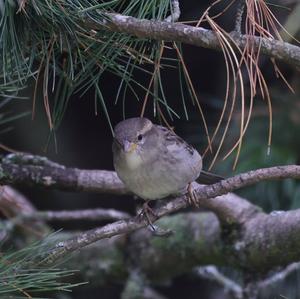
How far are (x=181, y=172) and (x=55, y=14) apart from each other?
917 mm

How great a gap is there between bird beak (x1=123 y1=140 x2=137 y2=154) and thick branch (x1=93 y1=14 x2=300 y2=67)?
79 cm

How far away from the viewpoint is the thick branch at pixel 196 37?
1844 mm

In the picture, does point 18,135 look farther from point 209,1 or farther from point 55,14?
point 55,14

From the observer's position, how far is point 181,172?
270 cm

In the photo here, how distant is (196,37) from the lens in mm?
1858

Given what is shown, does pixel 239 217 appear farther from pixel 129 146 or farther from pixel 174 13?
pixel 174 13

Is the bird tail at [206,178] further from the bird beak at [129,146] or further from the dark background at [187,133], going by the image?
the dark background at [187,133]

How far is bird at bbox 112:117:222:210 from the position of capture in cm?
268

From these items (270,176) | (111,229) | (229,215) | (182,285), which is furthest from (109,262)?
(270,176)

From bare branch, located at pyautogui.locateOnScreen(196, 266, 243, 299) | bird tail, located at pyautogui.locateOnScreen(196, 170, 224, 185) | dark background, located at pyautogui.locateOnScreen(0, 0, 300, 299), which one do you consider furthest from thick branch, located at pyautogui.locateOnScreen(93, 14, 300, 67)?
dark background, located at pyautogui.locateOnScreen(0, 0, 300, 299)

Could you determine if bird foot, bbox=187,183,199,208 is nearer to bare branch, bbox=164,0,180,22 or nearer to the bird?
the bird

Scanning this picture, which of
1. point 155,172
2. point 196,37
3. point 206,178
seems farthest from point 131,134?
point 196,37

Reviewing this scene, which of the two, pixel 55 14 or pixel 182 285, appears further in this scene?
pixel 182 285

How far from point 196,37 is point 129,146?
0.90 meters
